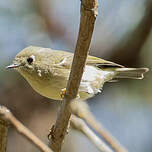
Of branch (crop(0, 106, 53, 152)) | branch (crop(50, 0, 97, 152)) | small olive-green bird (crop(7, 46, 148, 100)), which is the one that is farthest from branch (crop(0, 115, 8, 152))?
small olive-green bird (crop(7, 46, 148, 100))

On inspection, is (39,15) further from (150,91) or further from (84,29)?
(84,29)

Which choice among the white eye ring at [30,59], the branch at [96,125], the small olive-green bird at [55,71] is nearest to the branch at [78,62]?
the branch at [96,125]

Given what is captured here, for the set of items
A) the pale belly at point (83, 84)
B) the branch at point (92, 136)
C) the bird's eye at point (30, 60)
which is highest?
the branch at point (92, 136)

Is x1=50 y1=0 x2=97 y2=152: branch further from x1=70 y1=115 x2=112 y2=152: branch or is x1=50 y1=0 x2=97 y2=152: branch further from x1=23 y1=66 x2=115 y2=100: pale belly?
x1=23 y1=66 x2=115 y2=100: pale belly

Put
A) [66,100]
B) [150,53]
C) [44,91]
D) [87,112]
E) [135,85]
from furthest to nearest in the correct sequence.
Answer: [135,85], [150,53], [44,91], [66,100], [87,112]

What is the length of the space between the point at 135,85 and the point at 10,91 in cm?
136

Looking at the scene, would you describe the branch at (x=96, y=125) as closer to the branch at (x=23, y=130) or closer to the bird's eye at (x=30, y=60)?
the branch at (x=23, y=130)

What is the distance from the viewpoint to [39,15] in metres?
4.18

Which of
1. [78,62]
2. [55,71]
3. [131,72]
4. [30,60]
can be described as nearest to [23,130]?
[78,62]

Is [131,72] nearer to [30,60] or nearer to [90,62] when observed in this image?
[90,62]

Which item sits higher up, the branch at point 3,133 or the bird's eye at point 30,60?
the branch at point 3,133

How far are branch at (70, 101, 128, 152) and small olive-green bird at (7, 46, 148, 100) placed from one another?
6.33ft

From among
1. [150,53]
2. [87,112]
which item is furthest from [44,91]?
[87,112]

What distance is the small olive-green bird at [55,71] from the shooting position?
2701 mm
